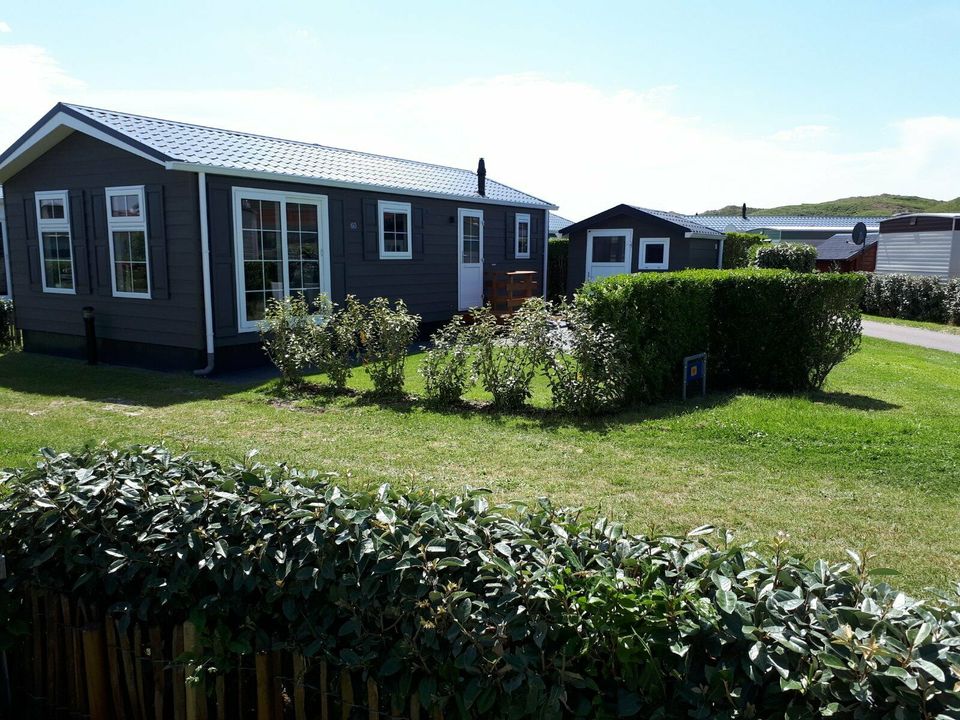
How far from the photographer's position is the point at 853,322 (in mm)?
8453

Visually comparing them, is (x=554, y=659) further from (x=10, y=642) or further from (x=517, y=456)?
(x=517, y=456)

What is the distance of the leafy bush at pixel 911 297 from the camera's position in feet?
62.4

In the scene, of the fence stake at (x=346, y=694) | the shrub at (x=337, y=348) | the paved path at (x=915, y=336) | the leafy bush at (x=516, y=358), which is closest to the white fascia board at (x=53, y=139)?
the shrub at (x=337, y=348)

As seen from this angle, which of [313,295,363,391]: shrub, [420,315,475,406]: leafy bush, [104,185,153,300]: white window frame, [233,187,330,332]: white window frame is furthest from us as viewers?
[104,185,153,300]: white window frame

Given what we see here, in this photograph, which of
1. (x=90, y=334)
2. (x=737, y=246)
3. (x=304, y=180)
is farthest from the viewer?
(x=737, y=246)

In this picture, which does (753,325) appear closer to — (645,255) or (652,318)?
(652,318)

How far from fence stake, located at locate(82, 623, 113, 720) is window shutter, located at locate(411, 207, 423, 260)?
11534 mm

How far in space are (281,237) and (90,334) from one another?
3346 millimetres

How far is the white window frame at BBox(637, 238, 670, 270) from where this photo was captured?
19.3 meters

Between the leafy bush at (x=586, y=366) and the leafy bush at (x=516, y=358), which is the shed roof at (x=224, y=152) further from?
the leafy bush at (x=586, y=366)

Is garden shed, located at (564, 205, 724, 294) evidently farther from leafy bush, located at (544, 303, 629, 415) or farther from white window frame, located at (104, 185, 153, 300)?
leafy bush, located at (544, 303, 629, 415)

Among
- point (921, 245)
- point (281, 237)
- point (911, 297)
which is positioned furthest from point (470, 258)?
point (921, 245)

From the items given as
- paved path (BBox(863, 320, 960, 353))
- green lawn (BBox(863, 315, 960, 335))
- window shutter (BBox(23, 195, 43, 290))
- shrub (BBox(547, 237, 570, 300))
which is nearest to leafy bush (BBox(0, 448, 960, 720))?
window shutter (BBox(23, 195, 43, 290))

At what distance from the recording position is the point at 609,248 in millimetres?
20016
